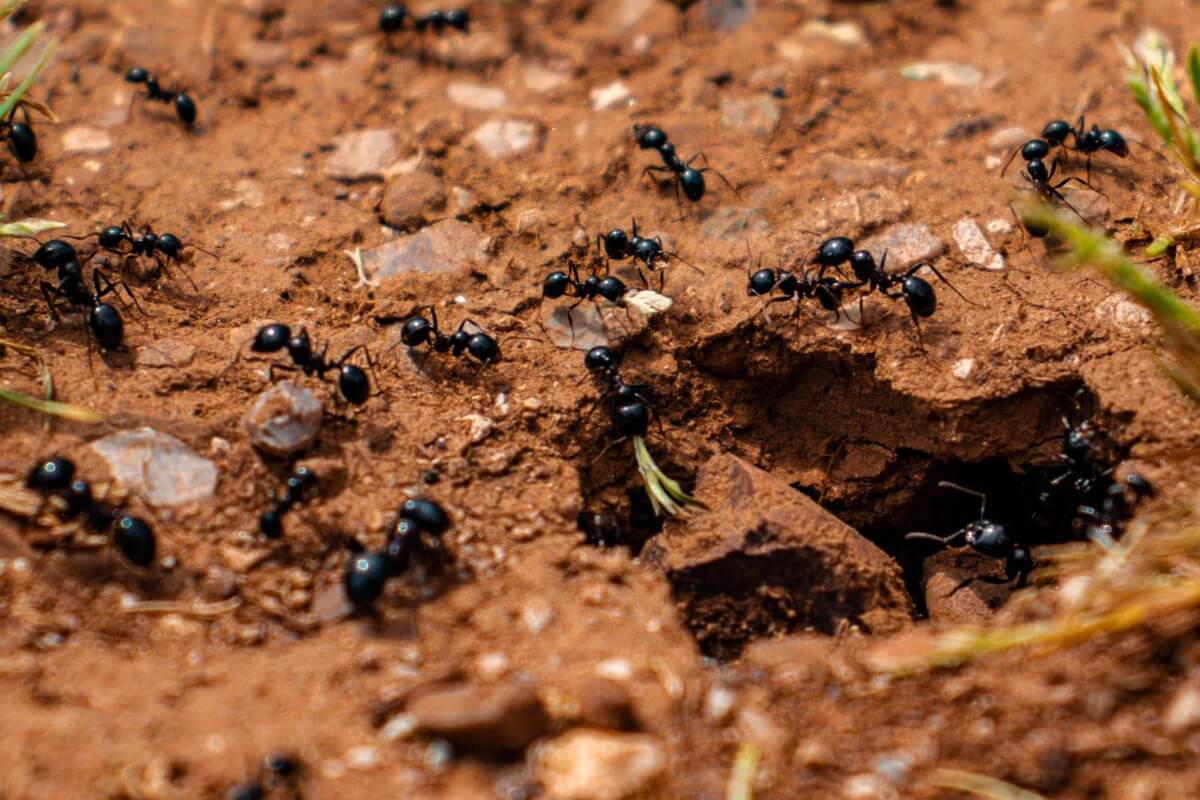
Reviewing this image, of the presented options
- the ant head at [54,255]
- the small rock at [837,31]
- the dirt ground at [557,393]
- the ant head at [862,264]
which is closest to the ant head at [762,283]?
the dirt ground at [557,393]

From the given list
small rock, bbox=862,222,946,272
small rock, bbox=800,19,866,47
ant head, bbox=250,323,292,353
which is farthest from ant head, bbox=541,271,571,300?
small rock, bbox=800,19,866,47

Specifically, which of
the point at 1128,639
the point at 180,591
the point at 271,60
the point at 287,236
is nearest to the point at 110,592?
the point at 180,591

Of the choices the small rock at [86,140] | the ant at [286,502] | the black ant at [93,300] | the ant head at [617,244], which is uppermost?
the ant head at [617,244]

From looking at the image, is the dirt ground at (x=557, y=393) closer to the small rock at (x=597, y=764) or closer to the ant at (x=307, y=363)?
the small rock at (x=597, y=764)

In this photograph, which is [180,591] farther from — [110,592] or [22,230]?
Result: [22,230]

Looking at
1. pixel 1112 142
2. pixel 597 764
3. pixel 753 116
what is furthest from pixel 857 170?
pixel 597 764

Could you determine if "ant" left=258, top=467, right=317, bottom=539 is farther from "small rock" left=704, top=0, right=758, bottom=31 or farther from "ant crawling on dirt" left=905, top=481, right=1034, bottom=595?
"small rock" left=704, top=0, right=758, bottom=31

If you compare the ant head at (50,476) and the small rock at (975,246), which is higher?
the small rock at (975,246)
